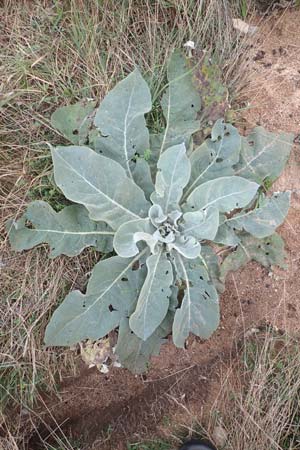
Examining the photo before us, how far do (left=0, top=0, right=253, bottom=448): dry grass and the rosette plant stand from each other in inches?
6.4

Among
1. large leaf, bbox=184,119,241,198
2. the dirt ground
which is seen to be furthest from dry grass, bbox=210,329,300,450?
large leaf, bbox=184,119,241,198

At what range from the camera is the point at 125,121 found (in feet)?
7.23

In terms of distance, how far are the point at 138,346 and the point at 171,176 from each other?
2.61 feet

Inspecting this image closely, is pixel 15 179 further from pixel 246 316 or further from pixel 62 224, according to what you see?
pixel 246 316

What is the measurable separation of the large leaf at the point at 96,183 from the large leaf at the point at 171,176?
8 centimetres

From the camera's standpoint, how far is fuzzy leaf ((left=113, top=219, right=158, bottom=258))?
199 cm

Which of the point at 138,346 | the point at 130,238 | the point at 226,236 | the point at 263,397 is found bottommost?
the point at 263,397

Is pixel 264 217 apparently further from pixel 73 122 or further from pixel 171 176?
pixel 73 122

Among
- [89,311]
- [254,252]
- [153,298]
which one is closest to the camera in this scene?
[153,298]

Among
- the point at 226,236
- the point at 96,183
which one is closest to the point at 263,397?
the point at 226,236

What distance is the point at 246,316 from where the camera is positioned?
2.53 meters

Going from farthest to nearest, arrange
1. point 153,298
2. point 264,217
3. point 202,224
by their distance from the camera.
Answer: point 264,217 → point 153,298 → point 202,224

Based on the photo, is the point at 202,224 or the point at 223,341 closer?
the point at 202,224

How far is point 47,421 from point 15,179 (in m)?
1.21
